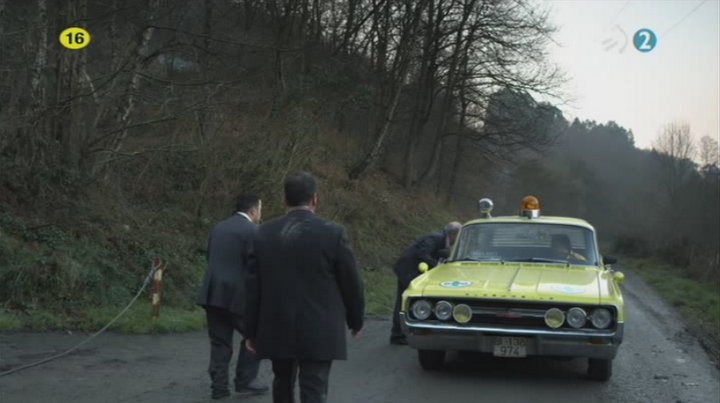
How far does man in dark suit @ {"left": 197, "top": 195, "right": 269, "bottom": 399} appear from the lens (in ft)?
23.6

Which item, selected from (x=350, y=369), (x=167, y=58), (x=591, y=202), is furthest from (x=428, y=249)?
(x=591, y=202)

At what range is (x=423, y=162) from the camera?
139 feet

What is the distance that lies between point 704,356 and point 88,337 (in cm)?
808

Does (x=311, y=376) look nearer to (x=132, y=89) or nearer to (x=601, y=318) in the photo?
(x=601, y=318)

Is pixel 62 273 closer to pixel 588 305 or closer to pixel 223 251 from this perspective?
pixel 223 251

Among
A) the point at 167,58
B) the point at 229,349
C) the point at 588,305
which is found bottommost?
the point at 229,349

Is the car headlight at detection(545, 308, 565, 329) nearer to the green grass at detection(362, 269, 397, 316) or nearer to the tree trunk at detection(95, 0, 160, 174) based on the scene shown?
the green grass at detection(362, 269, 397, 316)

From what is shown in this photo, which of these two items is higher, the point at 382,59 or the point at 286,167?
the point at 382,59

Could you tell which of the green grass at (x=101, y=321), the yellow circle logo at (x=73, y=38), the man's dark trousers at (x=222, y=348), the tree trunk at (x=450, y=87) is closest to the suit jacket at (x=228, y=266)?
the man's dark trousers at (x=222, y=348)

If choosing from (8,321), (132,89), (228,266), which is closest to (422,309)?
(228,266)

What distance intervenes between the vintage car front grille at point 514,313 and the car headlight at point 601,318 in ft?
0.12

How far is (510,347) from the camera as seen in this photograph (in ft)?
26.6

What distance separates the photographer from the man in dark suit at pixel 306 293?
480cm

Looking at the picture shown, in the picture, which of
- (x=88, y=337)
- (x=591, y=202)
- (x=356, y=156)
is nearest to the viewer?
(x=88, y=337)
